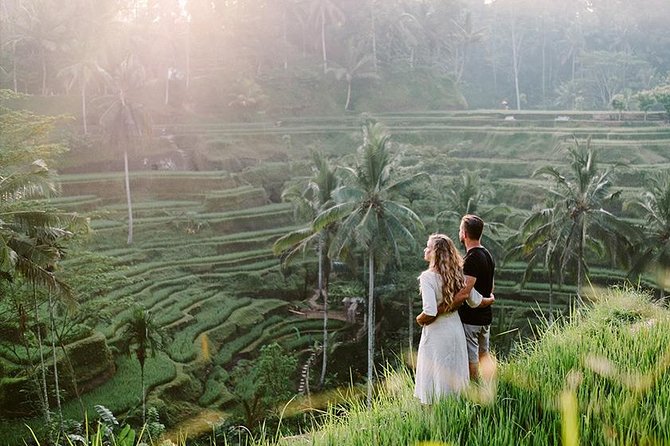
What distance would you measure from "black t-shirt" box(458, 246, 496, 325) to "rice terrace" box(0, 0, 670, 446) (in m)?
0.43

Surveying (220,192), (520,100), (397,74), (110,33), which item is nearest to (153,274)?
(220,192)

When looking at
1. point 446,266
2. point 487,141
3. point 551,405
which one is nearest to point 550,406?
point 551,405

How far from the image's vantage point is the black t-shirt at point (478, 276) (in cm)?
485

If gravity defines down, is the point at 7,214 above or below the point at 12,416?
above

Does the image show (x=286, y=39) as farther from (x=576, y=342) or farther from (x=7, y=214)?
(x=576, y=342)

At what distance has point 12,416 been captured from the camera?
1470 cm

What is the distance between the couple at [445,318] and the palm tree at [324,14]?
44.5 meters

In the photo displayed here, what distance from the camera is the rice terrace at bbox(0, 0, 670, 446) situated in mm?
4441

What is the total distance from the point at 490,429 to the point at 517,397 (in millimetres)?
732

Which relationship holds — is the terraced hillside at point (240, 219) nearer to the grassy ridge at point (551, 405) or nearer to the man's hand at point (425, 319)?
the man's hand at point (425, 319)

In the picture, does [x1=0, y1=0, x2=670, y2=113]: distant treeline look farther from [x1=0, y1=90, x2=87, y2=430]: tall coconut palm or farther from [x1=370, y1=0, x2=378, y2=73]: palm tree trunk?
[x1=0, y1=90, x2=87, y2=430]: tall coconut palm

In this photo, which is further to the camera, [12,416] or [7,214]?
[12,416]

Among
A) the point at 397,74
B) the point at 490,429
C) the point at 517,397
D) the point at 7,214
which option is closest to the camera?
the point at 490,429

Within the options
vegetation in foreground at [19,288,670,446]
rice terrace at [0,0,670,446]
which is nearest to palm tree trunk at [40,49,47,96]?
rice terrace at [0,0,670,446]
